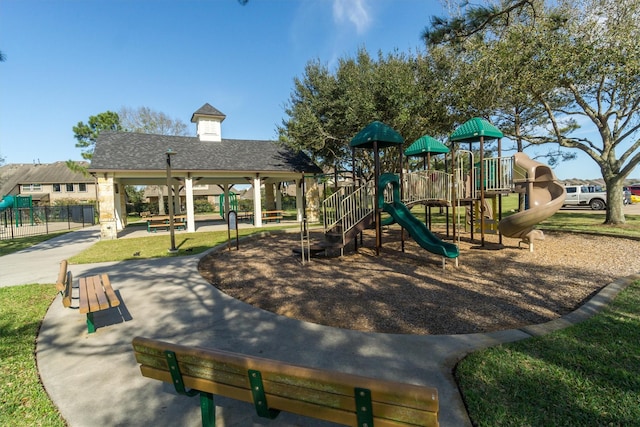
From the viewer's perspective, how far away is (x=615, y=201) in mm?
14508

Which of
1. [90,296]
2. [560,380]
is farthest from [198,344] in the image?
[560,380]

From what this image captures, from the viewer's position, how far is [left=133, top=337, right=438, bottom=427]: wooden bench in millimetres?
1540

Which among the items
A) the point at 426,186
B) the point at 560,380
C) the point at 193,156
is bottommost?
the point at 560,380

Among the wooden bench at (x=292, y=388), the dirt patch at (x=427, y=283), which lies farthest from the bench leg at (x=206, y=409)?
the dirt patch at (x=427, y=283)

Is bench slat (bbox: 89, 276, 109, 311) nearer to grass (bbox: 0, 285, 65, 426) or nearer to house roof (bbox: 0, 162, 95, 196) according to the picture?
grass (bbox: 0, 285, 65, 426)

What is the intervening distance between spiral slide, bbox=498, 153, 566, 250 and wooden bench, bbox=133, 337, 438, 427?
878cm

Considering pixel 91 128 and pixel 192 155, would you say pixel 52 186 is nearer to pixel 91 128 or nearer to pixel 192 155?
pixel 91 128

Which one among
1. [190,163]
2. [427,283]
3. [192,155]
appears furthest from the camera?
[192,155]

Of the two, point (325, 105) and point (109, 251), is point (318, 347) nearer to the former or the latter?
point (109, 251)

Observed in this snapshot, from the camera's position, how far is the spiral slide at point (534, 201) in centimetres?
866

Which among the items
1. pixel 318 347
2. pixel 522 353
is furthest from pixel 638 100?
pixel 318 347

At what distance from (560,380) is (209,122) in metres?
24.2

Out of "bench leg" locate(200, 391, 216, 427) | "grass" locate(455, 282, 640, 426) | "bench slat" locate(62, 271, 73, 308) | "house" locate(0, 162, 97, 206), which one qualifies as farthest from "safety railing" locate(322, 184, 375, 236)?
"house" locate(0, 162, 97, 206)

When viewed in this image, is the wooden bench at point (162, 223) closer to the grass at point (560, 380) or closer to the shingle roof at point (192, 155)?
the shingle roof at point (192, 155)
